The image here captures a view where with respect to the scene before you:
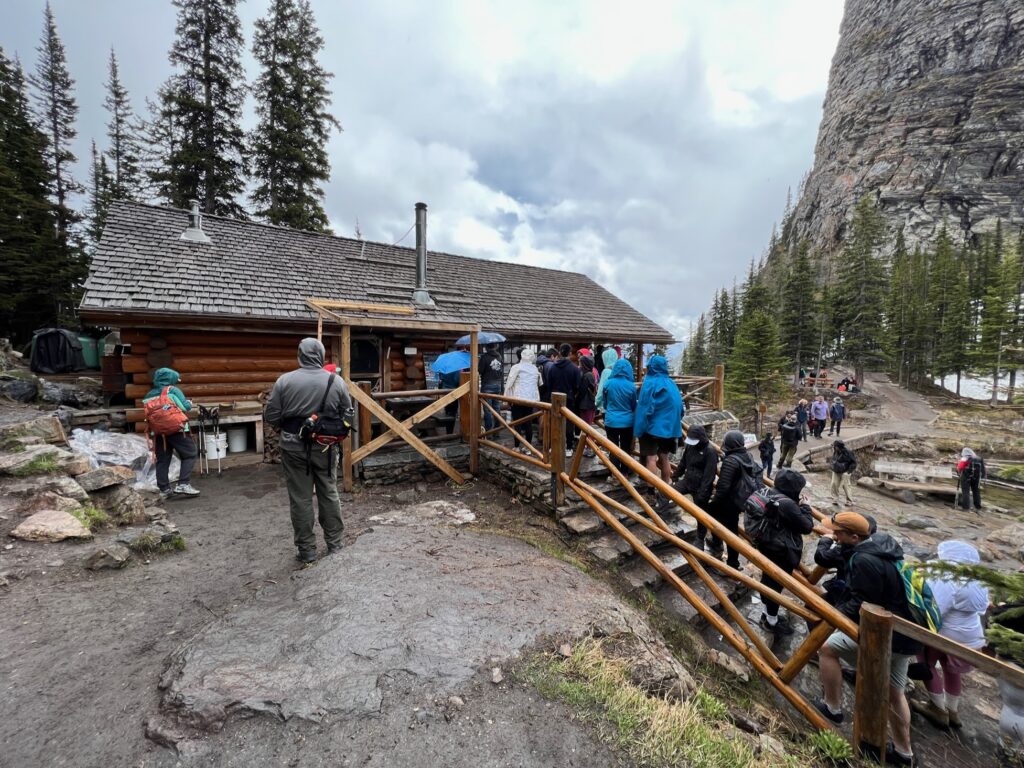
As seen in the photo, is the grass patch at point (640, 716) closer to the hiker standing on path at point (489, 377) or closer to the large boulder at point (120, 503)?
the large boulder at point (120, 503)

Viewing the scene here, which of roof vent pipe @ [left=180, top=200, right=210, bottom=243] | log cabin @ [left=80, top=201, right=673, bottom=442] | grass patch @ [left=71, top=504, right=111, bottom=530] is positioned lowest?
grass patch @ [left=71, top=504, right=111, bottom=530]

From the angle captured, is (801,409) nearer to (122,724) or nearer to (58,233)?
(122,724)

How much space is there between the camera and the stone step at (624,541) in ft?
15.0

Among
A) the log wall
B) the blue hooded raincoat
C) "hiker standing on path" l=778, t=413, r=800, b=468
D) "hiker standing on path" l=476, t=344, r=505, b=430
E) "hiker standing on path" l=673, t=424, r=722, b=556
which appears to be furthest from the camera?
"hiker standing on path" l=778, t=413, r=800, b=468

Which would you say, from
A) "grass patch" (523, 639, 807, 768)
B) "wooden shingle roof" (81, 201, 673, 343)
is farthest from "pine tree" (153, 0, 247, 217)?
"grass patch" (523, 639, 807, 768)

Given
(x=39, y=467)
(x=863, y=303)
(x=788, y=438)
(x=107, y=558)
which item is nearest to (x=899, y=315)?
(x=863, y=303)

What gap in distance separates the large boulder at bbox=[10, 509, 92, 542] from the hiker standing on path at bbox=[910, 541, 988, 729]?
7994 mm

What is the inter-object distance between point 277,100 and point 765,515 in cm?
2262

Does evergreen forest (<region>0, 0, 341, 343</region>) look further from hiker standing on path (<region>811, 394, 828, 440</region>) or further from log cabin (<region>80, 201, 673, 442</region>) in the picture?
hiker standing on path (<region>811, 394, 828, 440</region>)

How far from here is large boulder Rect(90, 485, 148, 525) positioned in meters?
4.63

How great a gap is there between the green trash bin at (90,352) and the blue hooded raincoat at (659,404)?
1761 cm

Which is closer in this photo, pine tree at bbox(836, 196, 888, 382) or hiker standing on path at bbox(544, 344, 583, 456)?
hiker standing on path at bbox(544, 344, 583, 456)

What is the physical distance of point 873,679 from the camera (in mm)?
2734

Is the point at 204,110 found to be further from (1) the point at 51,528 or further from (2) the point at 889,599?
(2) the point at 889,599
